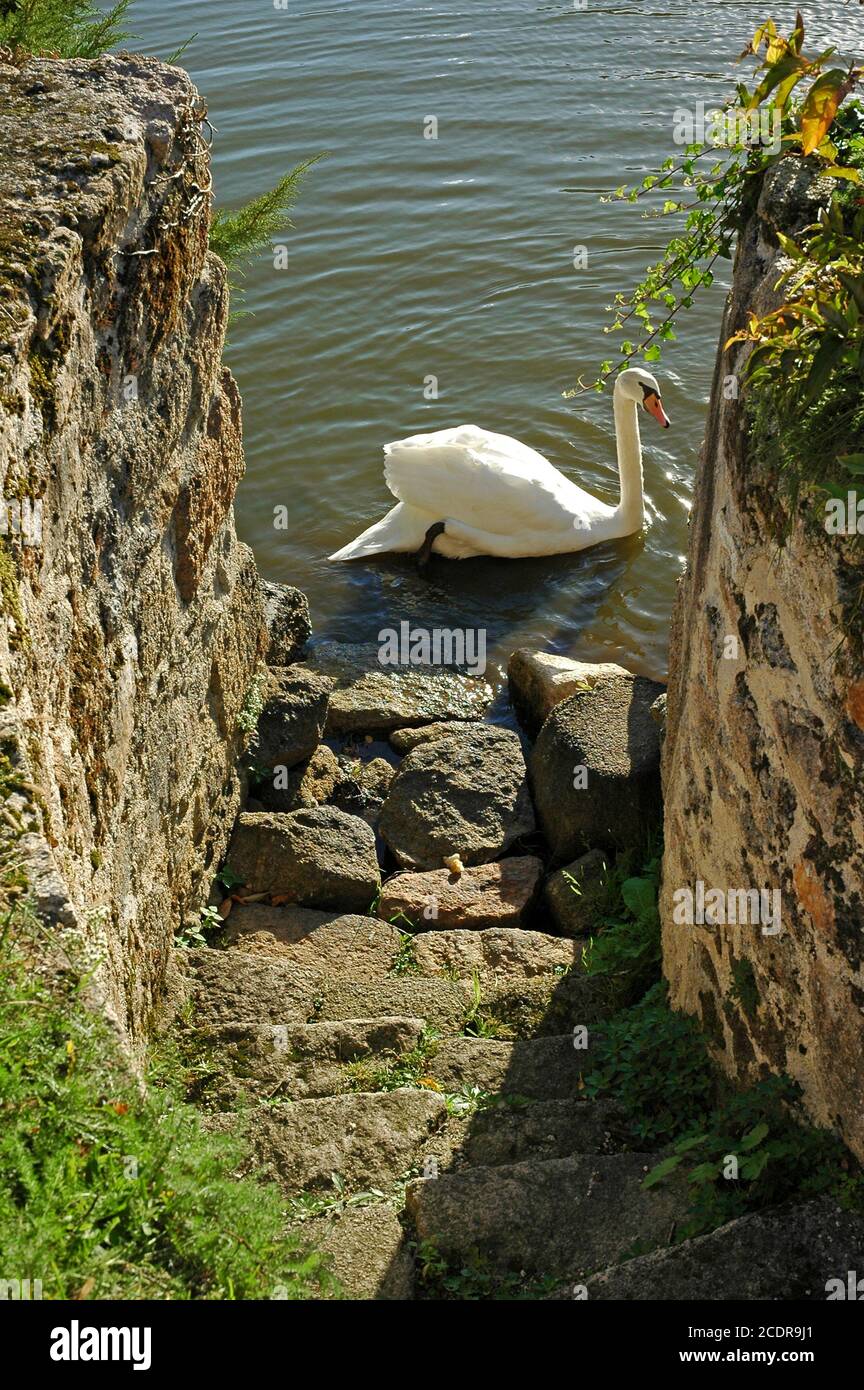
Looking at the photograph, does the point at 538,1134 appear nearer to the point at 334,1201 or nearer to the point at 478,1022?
the point at 334,1201

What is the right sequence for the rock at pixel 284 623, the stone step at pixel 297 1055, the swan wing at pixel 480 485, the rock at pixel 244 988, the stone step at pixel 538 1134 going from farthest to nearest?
1. the swan wing at pixel 480 485
2. the rock at pixel 284 623
3. the rock at pixel 244 988
4. the stone step at pixel 297 1055
5. the stone step at pixel 538 1134

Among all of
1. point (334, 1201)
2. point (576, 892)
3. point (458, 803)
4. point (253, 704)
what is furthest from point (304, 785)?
point (334, 1201)

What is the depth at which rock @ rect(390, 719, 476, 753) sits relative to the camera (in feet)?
23.3

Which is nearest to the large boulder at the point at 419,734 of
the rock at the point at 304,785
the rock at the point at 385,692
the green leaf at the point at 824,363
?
the rock at the point at 385,692

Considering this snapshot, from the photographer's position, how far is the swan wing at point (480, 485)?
28.1 ft

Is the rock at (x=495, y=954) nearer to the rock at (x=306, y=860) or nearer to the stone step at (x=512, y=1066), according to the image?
the rock at (x=306, y=860)

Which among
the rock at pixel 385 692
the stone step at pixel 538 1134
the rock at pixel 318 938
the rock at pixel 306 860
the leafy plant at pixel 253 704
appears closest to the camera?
the stone step at pixel 538 1134

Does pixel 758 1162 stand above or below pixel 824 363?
below

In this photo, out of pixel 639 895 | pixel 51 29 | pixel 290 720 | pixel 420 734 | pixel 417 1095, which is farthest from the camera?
pixel 420 734

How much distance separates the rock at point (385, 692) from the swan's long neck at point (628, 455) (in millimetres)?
1811

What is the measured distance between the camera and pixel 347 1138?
12.0ft

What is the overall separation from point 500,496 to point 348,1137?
560cm

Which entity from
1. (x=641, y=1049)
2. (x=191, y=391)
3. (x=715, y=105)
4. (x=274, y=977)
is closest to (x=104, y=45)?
(x=191, y=391)

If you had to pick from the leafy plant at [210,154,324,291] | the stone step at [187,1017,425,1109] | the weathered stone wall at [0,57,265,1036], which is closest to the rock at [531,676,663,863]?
the weathered stone wall at [0,57,265,1036]
